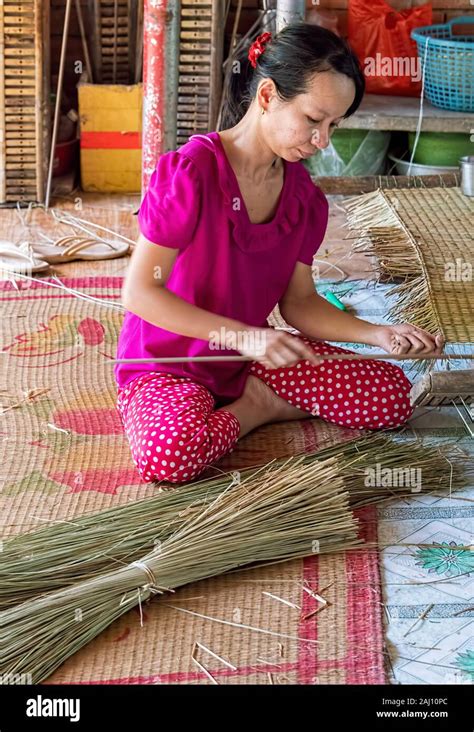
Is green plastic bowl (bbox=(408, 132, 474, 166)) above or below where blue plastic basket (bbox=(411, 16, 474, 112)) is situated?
below

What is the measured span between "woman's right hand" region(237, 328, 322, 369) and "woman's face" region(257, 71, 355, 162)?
0.38m

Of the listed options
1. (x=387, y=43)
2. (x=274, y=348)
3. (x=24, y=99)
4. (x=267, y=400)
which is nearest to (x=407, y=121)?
(x=387, y=43)

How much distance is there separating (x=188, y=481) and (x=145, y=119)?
2079 millimetres

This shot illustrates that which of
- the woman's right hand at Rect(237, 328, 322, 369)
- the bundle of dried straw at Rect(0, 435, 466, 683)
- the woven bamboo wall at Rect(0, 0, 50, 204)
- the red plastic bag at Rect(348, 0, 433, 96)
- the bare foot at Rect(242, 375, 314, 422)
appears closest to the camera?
the bundle of dried straw at Rect(0, 435, 466, 683)

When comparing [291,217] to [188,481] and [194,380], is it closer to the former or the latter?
[194,380]

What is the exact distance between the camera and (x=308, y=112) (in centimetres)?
204

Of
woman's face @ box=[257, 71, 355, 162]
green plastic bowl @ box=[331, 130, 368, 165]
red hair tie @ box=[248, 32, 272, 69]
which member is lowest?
green plastic bowl @ box=[331, 130, 368, 165]

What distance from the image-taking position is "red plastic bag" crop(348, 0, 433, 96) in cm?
457

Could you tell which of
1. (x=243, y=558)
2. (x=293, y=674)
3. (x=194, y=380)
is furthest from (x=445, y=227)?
(x=293, y=674)

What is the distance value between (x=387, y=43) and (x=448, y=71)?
41cm

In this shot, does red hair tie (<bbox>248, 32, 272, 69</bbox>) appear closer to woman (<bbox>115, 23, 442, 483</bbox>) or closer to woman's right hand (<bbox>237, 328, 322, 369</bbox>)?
woman (<bbox>115, 23, 442, 483</bbox>)

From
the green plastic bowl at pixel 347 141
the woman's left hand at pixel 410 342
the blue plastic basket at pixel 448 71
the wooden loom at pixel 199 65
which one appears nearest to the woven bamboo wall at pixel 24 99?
the wooden loom at pixel 199 65

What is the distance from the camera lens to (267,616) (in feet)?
6.07

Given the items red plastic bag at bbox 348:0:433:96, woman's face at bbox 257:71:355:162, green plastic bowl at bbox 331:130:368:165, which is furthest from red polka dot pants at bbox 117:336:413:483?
red plastic bag at bbox 348:0:433:96
